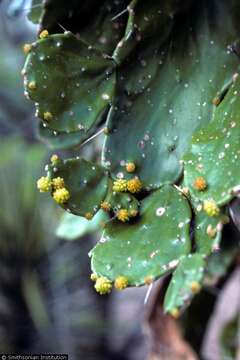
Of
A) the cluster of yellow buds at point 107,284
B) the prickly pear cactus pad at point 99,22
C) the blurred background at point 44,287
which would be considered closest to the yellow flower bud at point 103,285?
the cluster of yellow buds at point 107,284

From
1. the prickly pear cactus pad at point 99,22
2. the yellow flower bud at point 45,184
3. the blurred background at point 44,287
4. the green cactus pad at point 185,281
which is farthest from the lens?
the blurred background at point 44,287

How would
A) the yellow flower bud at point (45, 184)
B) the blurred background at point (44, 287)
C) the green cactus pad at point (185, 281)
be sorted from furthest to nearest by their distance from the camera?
1. the blurred background at point (44, 287)
2. the yellow flower bud at point (45, 184)
3. the green cactus pad at point (185, 281)

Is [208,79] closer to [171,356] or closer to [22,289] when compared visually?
[171,356]

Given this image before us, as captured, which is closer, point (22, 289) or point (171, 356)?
point (171, 356)

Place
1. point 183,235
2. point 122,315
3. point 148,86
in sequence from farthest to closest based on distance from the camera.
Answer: point 122,315
point 148,86
point 183,235

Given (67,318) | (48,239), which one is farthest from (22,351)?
(48,239)

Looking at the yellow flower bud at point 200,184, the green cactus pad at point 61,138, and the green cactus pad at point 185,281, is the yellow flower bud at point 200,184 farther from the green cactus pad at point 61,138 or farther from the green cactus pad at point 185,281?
the green cactus pad at point 61,138

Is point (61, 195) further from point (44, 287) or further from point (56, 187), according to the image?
point (44, 287)
